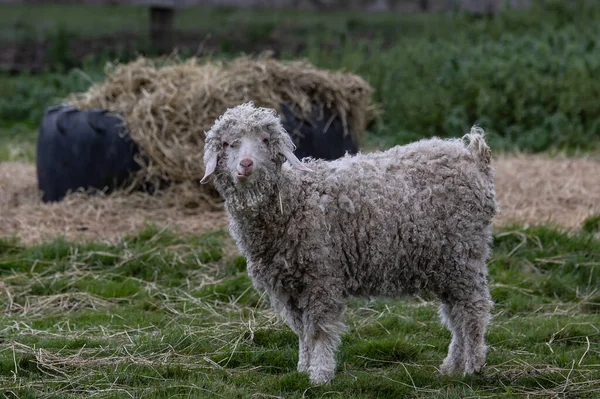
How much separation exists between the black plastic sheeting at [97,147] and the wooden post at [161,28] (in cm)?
631

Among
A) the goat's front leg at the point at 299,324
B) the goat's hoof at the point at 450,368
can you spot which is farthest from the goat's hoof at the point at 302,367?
the goat's hoof at the point at 450,368

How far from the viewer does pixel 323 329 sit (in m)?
5.11

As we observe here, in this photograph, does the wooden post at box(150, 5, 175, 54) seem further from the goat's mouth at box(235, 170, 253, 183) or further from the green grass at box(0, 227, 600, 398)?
the goat's mouth at box(235, 170, 253, 183)

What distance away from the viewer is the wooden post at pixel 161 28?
49.3ft

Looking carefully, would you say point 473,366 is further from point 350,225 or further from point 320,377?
point 350,225

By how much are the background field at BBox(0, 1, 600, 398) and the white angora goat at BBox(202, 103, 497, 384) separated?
34 cm

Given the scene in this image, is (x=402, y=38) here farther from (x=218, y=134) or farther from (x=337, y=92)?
(x=218, y=134)

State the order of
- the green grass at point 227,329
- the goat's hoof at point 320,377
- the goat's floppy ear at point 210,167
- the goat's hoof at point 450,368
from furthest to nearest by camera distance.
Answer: the goat's hoof at point 450,368, the green grass at point 227,329, the goat's hoof at point 320,377, the goat's floppy ear at point 210,167

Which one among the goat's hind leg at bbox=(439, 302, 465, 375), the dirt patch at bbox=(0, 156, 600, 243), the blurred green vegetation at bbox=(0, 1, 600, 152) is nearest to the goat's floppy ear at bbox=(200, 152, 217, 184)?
the goat's hind leg at bbox=(439, 302, 465, 375)

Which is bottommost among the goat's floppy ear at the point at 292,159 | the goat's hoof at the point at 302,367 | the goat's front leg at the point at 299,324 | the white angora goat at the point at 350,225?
the goat's hoof at the point at 302,367

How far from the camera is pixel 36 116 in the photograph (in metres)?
13.3

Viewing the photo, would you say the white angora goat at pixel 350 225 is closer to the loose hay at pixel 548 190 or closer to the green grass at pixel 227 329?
the green grass at pixel 227 329

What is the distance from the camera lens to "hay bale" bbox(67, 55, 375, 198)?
8.72 metres

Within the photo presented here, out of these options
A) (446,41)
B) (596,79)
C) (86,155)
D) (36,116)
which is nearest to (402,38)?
(446,41)
